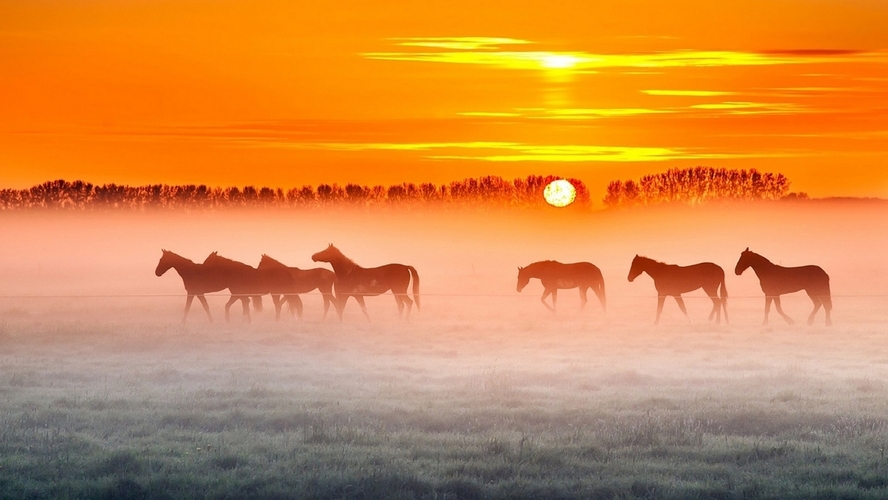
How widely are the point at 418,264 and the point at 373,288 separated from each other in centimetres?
5000

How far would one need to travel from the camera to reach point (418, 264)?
82.2 metres

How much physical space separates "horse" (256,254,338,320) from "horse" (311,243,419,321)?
0.38 metres

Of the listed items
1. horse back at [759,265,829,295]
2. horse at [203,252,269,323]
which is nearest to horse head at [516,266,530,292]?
horse back at [759,265,829,295]

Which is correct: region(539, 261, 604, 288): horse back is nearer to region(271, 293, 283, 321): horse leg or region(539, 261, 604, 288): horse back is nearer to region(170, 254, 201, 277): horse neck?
region(271, 293, 283, 321): horse leg

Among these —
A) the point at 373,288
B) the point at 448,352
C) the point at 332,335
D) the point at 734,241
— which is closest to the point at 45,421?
the point at 448,352

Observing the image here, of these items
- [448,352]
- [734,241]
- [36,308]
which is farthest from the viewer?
[734,241]

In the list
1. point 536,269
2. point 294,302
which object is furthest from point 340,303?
point 536,269

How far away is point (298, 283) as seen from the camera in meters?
32.3

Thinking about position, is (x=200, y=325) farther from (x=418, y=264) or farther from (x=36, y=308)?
(x=418, y=264)

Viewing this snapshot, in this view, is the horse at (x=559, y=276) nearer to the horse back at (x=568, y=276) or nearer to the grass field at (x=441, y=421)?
the horse back at (x=568, y=276)

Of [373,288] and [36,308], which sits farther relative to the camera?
[36,308]

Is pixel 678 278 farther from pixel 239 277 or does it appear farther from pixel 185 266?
pixel 185 266

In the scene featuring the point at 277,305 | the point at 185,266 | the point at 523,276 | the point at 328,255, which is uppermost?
the point at 328,255

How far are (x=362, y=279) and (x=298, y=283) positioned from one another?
206 centimetres
